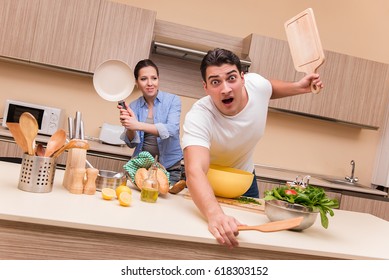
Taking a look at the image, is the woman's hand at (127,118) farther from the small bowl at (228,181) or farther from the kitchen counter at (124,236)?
the kitchen counter at (124,236)

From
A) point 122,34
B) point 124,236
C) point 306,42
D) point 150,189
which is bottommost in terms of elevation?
point 124,236

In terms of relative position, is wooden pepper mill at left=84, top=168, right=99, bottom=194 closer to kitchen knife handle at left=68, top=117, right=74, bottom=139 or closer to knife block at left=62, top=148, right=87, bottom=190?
knife block at left=62, top=148, right=87, bottom=190

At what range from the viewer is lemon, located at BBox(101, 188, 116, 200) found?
164 cm

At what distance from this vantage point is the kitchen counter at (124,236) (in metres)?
1.29

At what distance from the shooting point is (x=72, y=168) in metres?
1.71

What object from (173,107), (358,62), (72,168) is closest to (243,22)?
(358,62)

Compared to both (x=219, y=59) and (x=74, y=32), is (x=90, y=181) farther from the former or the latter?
(x=74, y=32)

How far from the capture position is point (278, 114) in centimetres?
423

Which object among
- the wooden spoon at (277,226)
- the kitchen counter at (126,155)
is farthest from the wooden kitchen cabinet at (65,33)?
the wooden spoon at (277,226)

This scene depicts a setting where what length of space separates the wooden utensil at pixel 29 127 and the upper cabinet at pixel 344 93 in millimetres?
2691

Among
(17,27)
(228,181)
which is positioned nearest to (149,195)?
(228,181)

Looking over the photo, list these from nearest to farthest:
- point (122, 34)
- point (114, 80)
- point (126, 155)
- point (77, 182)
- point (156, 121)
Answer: point (77, 182) → point (114, 80) → point (156, 121) → point (126, 155) → point (122, 34)

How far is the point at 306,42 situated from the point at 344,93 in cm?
211

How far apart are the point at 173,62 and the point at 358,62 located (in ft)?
5.42
